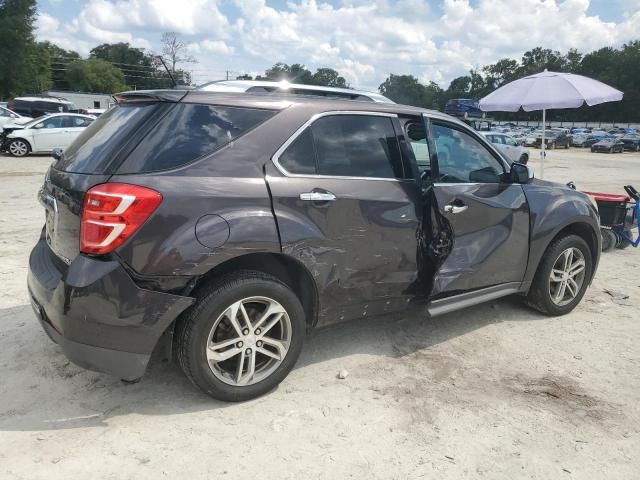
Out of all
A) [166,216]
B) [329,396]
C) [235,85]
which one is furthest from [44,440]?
[235,85]

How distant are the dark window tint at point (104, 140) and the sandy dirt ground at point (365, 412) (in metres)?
1.38

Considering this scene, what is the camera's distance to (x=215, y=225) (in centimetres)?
284

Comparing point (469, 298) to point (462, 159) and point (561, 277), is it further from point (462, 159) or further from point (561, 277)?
point (561, 277)

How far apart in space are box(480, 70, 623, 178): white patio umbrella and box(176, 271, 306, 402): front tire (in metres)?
7.72

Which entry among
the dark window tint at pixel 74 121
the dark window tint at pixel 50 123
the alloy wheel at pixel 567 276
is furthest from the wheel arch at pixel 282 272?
the dark window tint at pixel 50 123

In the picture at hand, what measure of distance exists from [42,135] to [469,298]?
16.9 meters

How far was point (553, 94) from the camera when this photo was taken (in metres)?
9.27

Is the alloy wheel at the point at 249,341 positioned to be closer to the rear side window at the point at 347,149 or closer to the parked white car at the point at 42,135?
the rear side window at the point at 347,149

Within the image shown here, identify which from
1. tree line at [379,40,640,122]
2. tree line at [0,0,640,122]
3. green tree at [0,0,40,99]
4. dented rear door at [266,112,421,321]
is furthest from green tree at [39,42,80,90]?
dented rear door at [266,112,421,321]

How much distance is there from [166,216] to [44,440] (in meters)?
1.34

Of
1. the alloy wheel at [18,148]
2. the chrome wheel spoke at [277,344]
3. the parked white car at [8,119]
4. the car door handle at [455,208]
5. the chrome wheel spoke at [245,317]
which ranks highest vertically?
the parked white car at [8,119]

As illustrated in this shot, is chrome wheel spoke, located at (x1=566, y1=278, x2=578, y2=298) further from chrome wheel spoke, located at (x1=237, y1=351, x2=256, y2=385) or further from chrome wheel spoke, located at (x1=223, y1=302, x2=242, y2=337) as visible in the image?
chrome wheel spoke, located at (x1=223, y1=302, x2=242, y2=337)

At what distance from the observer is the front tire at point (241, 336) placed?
9.46ft

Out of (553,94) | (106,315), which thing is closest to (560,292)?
(106,315)
